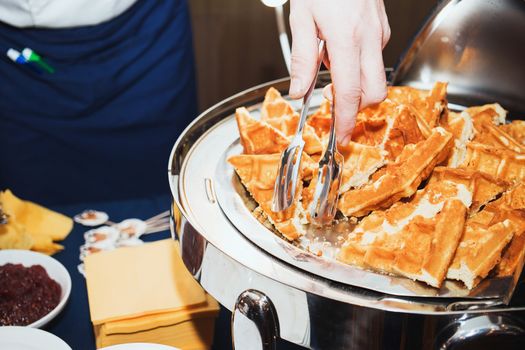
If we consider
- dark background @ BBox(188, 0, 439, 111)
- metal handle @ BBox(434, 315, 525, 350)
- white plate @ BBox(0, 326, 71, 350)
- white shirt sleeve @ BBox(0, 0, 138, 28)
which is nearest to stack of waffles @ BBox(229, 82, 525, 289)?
metal handle @ BBox(434, 315, 525, 350)

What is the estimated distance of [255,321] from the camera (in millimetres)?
968

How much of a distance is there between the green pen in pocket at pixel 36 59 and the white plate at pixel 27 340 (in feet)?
3.99

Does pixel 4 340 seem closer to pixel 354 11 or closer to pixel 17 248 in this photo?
pixel 17 248

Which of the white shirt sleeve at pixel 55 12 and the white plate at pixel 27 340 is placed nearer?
the white plate at pixel 27 340

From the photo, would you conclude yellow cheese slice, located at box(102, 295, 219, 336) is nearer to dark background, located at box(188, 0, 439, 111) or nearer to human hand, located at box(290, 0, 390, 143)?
human hand, located at box(290, 0, 390, 143)

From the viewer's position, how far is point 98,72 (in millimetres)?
2385

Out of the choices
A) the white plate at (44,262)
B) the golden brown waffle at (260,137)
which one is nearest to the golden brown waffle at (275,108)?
the golden brown waffle at (260,137)

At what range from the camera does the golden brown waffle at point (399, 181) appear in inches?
46.6

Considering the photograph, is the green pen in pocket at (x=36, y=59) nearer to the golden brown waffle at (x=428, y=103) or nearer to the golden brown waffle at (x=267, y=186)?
the golden brown waffle at (x=267, y=186)

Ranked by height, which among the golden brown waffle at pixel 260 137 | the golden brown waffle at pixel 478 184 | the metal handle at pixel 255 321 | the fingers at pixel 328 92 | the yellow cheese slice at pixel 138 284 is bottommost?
the yellow cheese slice at pixel 138 284

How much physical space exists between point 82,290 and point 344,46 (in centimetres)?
101

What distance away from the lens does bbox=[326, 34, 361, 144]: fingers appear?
3.41 feet

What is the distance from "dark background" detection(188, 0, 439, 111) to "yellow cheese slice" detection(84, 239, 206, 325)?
3.09 metres

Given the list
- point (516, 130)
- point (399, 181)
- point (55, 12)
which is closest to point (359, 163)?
point (399, 181)
